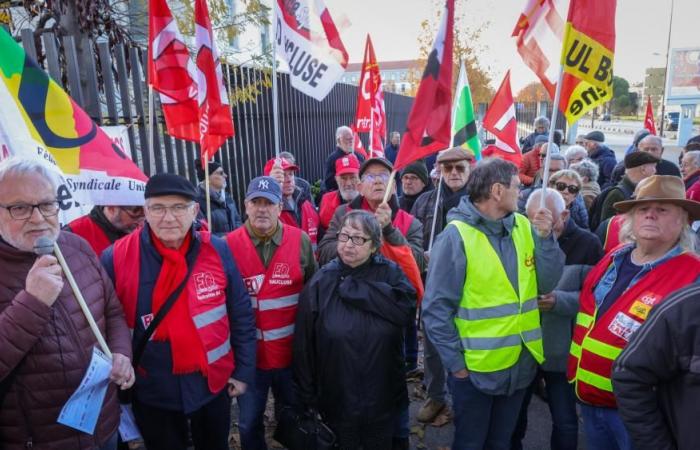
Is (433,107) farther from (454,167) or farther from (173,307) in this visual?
(173,307)

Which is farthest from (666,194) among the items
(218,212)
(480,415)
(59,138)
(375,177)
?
(218,212)

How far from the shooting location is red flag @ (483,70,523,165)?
5895 mm

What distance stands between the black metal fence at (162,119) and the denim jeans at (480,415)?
267 cm

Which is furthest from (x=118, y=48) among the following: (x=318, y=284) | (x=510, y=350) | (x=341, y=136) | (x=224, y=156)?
(x=510, y=350)

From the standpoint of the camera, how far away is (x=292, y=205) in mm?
5035

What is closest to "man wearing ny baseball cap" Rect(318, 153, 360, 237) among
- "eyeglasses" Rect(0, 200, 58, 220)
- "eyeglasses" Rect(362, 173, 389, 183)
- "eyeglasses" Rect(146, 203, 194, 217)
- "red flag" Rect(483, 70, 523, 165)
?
"eyeglasses" Rect(362, 173, 389, 183)

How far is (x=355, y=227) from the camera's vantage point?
2.87 m

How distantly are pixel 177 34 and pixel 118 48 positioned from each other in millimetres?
1620

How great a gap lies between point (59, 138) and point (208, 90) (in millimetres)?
1717

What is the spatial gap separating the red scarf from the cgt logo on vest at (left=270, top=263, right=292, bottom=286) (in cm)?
68

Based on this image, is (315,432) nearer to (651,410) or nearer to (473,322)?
(473,322)

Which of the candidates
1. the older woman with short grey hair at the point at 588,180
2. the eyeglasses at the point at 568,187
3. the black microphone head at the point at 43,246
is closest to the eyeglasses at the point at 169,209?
the black microphone head at the point at 43,246

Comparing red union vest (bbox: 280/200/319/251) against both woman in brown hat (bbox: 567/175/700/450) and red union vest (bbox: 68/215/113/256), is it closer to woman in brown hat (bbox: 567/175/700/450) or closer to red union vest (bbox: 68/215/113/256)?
red union vest (bbox: 68/215/113/256)

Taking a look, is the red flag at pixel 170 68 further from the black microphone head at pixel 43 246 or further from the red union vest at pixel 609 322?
the red union vest at pixel 609 322
